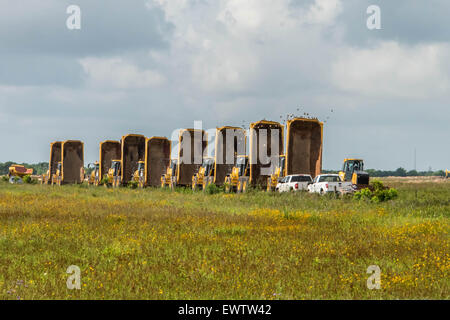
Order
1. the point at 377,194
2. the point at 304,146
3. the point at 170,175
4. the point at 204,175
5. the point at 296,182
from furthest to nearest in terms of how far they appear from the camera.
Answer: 1. the point at 170,175
2. the point at 204,175
3. the point at 304,146
4. the point at 296,182
5. the point at 377,194

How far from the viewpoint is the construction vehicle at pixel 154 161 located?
43781mm

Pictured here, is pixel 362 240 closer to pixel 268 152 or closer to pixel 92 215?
pixel 92 215

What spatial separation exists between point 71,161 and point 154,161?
13519 millimetres

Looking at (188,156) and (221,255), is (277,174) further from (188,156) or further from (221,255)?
(221,255)

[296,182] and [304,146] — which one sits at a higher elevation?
[304,146]

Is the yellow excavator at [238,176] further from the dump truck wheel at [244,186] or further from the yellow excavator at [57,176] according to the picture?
the yellow excavator at [57,176]

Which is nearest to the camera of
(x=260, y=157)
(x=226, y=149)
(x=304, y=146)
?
(x=304, y=146)

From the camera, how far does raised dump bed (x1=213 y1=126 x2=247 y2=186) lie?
1427 inches

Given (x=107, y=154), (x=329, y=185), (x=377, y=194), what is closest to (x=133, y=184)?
(x=107, y=154)

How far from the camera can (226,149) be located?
122 ft

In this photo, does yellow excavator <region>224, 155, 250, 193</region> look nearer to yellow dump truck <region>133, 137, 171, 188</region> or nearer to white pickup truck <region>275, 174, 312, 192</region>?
white pickup truck <region>275, 174, 312, 192</region>

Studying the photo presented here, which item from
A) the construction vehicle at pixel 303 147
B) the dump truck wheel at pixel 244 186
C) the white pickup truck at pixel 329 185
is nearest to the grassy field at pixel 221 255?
the white pickup truck at pixel 329 185

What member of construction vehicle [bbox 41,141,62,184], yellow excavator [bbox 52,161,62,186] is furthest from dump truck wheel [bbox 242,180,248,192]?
construction vehicle [bbox 41,141,62,184]
